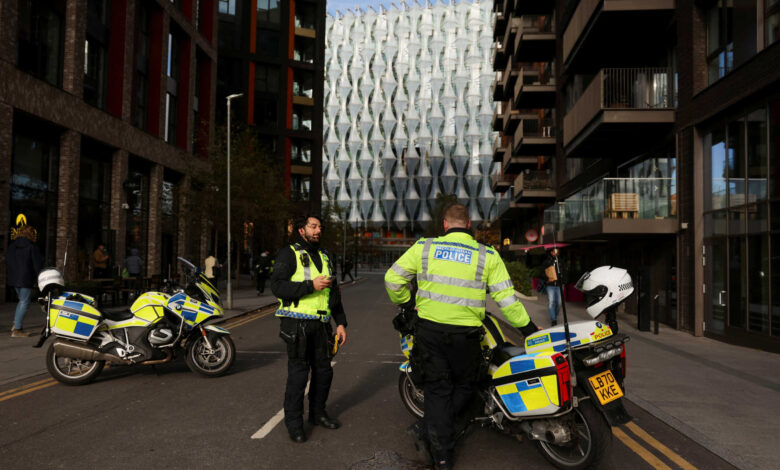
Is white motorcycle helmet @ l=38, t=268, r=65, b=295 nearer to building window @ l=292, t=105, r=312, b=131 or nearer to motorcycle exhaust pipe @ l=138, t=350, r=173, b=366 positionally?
motorcycle exhaust pipe @ l=138, t=350, r=173, b=366

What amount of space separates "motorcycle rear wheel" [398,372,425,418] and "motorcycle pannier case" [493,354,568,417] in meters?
1.22

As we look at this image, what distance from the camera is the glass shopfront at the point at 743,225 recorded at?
1069 centimetres

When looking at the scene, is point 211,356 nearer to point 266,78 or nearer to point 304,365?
point 304,365

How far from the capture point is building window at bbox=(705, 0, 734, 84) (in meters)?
12.5

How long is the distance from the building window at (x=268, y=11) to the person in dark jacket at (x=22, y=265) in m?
43.3

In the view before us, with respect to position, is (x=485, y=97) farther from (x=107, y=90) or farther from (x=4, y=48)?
(x=4, y=48)

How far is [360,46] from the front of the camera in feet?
336

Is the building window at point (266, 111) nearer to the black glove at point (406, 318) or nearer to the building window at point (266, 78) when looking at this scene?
the building window at point (266, 78)

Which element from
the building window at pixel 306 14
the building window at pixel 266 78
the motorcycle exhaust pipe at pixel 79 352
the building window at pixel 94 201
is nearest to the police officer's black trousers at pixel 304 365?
the motorcycle exhaust pipe at pixel 79 352

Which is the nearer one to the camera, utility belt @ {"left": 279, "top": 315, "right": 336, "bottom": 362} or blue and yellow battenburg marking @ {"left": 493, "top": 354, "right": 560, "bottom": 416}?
blue and yellow battenburg marking @ {"left": 493, "top": 354, "right": 560, "bottom": 416}

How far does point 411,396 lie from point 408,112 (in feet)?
314

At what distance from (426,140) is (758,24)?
8668 cm

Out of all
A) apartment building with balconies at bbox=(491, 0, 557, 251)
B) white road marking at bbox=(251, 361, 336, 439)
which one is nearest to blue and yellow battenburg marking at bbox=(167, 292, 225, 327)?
white road marking at bbox=(251, 361, 336, 439)

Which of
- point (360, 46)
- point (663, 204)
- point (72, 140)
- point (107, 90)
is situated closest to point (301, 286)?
point (663, 204)
